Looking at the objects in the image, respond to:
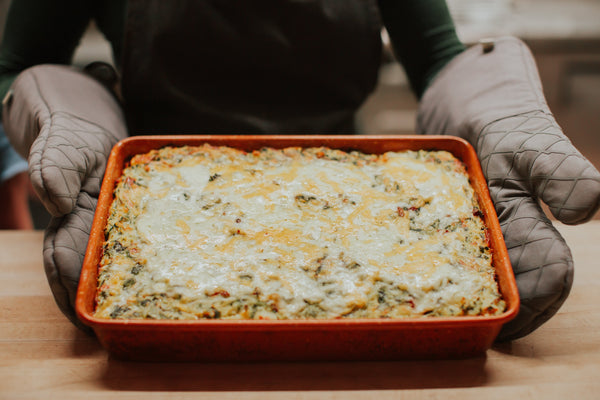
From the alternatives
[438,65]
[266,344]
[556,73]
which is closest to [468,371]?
[266,344]

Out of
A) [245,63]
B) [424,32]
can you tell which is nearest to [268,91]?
[245,63]

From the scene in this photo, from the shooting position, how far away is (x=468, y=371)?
0.72 meters

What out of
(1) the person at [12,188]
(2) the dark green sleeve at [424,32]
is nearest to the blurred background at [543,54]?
(1) the person at [12,188]

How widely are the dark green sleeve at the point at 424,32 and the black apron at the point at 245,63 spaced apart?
0.08 meters

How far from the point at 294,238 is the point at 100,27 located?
30.2 inches

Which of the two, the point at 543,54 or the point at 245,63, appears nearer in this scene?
the point at 245,63

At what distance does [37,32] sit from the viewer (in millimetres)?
1123

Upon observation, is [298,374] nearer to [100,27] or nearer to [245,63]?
[245,63]

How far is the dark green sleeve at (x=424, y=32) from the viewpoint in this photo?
1.15 meters

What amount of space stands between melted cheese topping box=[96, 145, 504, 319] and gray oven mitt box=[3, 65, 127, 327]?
0.05 meters

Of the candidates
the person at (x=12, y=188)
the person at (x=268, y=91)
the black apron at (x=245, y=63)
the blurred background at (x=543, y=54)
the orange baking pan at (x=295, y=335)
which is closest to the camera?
the orange baking pan at (x=295, y=335)

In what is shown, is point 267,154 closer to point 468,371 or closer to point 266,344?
point 266,344

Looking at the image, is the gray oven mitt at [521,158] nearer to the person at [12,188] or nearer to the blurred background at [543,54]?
the blurred background at [543,54]

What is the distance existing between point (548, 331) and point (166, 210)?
0.67 metres
